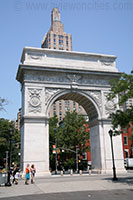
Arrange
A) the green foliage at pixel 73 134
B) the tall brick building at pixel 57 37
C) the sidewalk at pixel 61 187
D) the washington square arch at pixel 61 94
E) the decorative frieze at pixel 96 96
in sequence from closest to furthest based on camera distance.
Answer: the sidewalk at pixel 61 187 → the washington square arch at pixel 61 94 → the decorative frieze at pixel 96 96 → the green foliage at pixel 73 134 → the tall brick building at pixel 57 37

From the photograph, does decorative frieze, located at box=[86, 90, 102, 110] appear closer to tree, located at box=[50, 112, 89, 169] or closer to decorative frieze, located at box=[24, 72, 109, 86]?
decorative frieze, located at box=[24, 72, 109, 86]

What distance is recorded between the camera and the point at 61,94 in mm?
28250

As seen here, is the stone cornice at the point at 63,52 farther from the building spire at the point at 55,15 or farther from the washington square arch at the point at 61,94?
the building spire at the point at 55,15

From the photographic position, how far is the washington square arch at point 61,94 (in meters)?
25.8

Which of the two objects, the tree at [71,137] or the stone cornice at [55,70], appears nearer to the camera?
the stone cornice at [55,70]

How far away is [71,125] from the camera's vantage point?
48.4 m

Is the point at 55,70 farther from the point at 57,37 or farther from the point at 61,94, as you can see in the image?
the point at 57,37

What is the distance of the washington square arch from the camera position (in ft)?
84.7

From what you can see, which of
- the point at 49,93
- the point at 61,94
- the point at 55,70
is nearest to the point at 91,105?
the point at 61,94

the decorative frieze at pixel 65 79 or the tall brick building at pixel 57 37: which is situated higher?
the tall brick building at pixel 57 37

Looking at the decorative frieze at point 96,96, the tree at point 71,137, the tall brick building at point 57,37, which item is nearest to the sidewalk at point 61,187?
the decorative frieze at point 96,96

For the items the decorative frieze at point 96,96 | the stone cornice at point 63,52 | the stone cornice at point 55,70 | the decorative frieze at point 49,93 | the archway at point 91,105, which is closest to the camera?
the stone cornice at point 55,70

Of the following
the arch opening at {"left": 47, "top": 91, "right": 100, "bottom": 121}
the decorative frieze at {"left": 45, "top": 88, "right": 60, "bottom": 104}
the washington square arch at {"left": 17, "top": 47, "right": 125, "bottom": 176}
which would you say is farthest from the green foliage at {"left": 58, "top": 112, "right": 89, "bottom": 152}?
the decorative frieze at {"left": 45, "top": 88, "right": 60, "bottom": 104}

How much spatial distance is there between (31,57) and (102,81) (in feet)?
31.4
